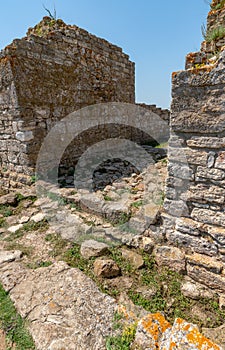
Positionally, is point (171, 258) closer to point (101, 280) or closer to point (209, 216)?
point (209, 216)

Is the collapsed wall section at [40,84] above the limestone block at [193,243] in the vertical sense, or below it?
above

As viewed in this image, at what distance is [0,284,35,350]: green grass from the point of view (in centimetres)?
174

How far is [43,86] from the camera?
4.82 meters

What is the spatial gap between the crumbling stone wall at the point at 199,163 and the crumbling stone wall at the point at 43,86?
11.4 ft

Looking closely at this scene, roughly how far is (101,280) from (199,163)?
1.69m

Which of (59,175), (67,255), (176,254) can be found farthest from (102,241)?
(59,175)

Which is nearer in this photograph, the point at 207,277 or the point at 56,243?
the point at 207,277

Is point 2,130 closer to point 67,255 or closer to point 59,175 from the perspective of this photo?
point 59,175

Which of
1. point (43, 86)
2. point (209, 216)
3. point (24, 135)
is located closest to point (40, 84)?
point (43, 86)

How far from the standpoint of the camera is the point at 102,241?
2986mm

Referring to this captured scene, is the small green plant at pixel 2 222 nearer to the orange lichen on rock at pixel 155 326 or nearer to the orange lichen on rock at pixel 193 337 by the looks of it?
the orange lichen on rock at pixel 155 326

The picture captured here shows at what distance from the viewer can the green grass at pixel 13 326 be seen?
1739mm

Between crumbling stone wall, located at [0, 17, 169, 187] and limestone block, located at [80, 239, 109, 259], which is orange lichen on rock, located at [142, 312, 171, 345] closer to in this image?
limestone block, located at [80, 239, 109, 259]

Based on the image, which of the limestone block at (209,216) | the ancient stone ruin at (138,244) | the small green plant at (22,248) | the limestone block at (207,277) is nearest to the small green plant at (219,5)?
the ancient stone ruin at (138,244)
